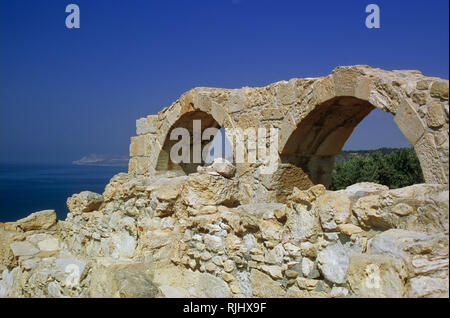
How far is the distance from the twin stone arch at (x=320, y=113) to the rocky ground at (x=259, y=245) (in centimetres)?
110

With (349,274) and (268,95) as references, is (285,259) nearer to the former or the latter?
(349,274)

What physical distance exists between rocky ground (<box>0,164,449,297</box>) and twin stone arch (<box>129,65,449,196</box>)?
110 cm

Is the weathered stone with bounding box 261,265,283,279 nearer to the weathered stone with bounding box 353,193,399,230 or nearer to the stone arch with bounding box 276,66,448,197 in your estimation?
the weathered stone with bounding box 353,193,399,230

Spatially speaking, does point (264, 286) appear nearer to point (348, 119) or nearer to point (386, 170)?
point (348, 119)

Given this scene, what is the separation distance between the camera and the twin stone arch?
359 centimetres

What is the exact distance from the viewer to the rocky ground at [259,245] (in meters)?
2.20

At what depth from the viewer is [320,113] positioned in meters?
5.17

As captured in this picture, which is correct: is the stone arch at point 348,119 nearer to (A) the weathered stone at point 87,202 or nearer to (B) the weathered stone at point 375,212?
(B) the weathered stone at point 375,212

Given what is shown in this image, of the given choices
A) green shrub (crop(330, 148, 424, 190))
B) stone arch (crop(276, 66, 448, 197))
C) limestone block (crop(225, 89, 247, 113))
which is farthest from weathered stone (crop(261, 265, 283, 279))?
green shrub (crop(330, 148, 424, 190))

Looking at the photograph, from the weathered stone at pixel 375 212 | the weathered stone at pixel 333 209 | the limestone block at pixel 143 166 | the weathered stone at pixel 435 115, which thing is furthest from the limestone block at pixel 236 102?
the weathered stone at pixel 375 212

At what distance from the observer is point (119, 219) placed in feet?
16.0

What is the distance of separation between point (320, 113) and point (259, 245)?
2.66m

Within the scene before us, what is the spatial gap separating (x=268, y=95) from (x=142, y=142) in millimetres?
4315

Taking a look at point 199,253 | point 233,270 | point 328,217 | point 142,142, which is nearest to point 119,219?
point 199,253
